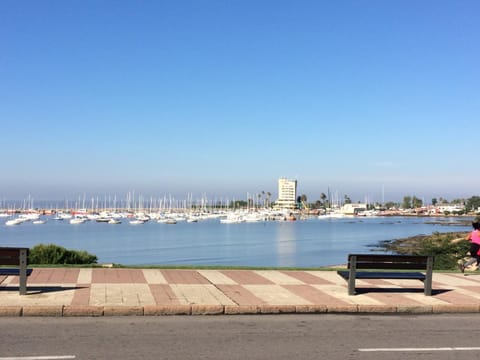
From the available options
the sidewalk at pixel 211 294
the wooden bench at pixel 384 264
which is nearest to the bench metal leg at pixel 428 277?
the wooden bench at pixel 384 264

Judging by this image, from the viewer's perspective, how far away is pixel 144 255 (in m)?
65.4

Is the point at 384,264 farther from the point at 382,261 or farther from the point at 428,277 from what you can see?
the point at 428,277

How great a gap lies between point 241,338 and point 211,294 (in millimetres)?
3080

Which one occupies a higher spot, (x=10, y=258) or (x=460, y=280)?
(x=10, y=258)

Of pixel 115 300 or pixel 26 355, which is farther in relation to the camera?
pixel 115 300

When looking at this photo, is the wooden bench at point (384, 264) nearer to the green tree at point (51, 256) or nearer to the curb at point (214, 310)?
the curb at point (214, 310)

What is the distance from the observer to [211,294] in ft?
37.0

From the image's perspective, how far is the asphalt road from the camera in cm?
730

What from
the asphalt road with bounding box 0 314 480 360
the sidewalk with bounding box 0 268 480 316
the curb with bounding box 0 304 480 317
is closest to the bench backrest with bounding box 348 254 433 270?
the sidewalk with bounding box 0 268 480 316

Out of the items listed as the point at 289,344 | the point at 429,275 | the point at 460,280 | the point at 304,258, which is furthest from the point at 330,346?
the point at 304,258

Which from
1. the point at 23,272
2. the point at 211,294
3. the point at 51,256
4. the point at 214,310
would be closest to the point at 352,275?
the point at 211,294

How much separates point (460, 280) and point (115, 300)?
31.6ft

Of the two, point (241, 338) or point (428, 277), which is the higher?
point (428, 277)

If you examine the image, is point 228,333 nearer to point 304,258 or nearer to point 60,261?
point 60,261
